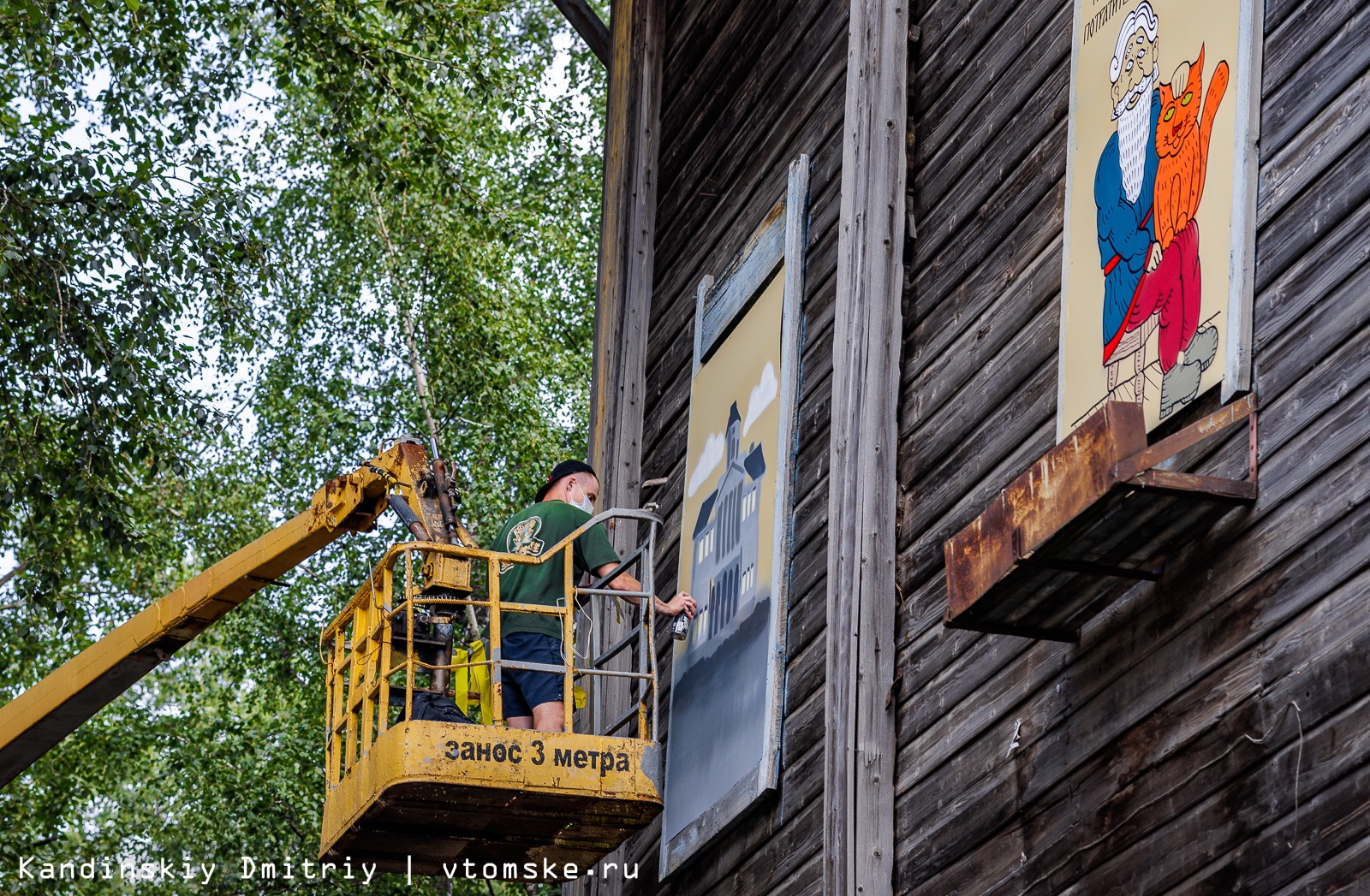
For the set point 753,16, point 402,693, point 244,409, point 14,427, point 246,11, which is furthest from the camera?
point 244,409

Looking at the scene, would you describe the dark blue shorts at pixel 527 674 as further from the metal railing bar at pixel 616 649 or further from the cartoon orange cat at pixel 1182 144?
the cartoon orange cat at pixel 1182 144

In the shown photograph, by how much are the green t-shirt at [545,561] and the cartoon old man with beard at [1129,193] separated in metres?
3.28

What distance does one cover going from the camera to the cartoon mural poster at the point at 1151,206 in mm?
5453

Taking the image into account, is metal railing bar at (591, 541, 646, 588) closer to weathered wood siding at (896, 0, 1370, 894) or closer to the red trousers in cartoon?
weathered wood siding at (896, 0, 1370, 894)

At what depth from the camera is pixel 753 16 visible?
10.6m

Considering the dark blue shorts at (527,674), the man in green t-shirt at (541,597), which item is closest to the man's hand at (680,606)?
the man in green t-shirt at (541,597)

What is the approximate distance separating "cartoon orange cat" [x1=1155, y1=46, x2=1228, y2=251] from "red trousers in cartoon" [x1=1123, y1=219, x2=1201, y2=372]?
→ 0.19 feet

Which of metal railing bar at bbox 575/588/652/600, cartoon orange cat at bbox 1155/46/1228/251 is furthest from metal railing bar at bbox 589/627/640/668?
cartoon orange cat at bbox 1155/46/1228/251

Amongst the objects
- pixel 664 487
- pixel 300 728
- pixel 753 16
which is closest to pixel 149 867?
pixel 300 728

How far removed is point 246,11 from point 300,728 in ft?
25.1

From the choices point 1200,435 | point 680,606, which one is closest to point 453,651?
point 680,606

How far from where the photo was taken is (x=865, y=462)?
7395 mm

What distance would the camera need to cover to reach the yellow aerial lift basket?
308 inches

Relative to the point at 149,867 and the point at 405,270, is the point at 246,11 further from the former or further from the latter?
the point at 149,867
